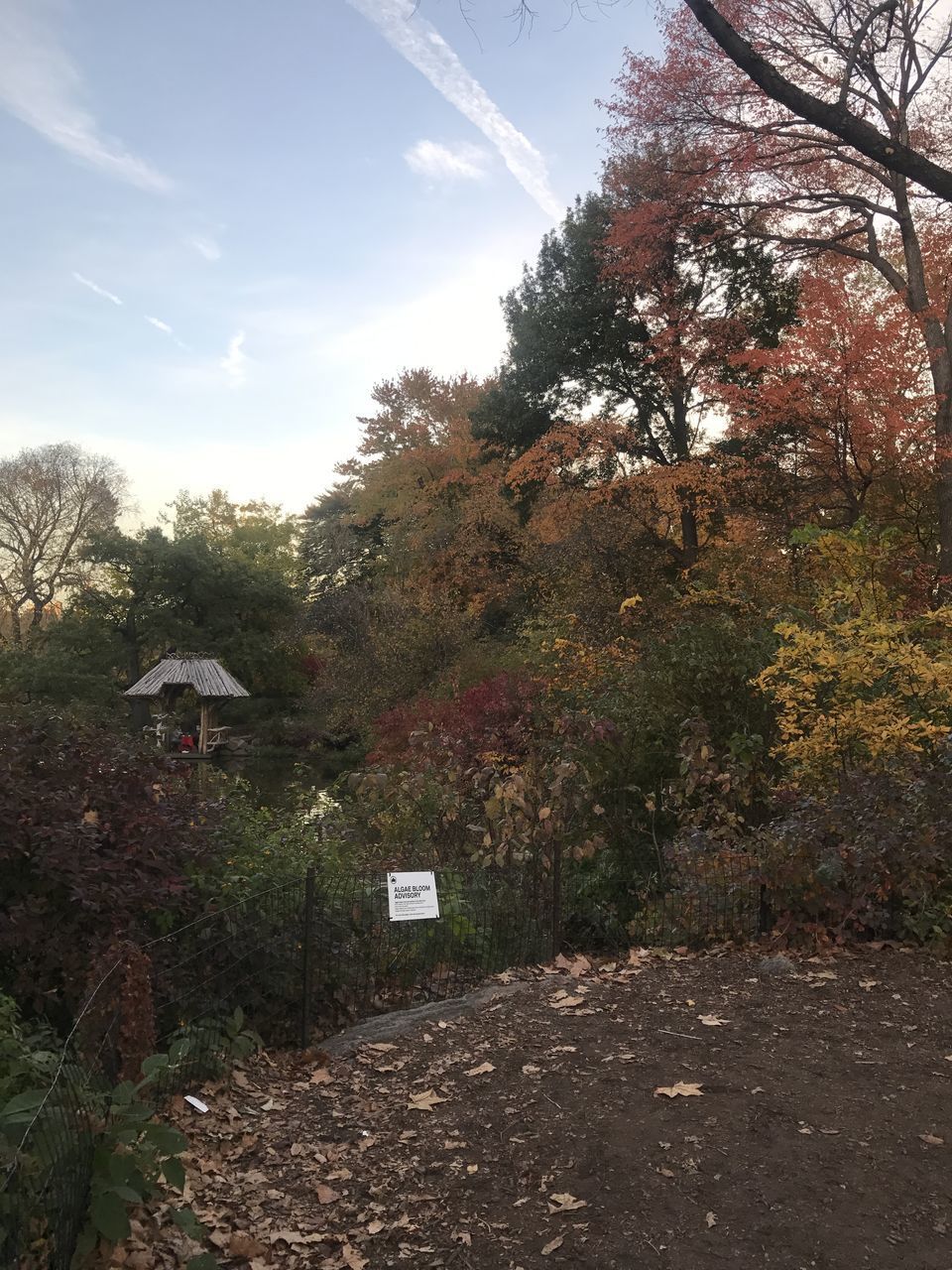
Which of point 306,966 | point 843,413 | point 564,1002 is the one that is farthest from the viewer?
point 843,413

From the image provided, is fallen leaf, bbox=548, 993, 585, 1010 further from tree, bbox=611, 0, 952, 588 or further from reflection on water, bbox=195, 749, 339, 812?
reflection on water, bbox=195, 749, 339, 812

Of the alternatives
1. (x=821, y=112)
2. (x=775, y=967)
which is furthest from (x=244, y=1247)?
(x=821, y=112)

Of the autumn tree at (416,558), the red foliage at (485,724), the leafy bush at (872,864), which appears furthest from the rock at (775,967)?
the autumn tree at (416,558)

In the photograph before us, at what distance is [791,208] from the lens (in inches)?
565

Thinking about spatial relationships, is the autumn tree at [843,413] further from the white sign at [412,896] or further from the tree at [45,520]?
the tree at [45,520]

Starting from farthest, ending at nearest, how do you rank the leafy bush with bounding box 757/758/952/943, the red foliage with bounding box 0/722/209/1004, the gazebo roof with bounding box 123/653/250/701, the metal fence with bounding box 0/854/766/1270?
the gazebo roof with bounding box 123/653/250/701 → the leafy bush with bounding box 757/758/952/943 → the red foliage with bounding box 0/722/209/1004 → the metal fence with bounding box 0/854/766/1270

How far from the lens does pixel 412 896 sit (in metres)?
5.84

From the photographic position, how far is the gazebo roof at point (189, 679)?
19781 mm

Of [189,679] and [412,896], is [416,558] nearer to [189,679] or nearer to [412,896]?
[189,679]

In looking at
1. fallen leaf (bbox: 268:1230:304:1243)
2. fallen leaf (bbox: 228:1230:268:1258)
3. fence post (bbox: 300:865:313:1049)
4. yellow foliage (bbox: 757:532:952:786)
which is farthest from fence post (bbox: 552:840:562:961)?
fallen leaf (bbox: 228:1230:268:1258)

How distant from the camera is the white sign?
19.0 ft

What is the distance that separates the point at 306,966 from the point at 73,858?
4.78 feet

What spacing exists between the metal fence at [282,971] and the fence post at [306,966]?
0.4 inches

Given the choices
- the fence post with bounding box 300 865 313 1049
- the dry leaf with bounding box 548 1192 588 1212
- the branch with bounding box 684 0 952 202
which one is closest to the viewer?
the dry leaf with bounding box 548 1192 588 1212
